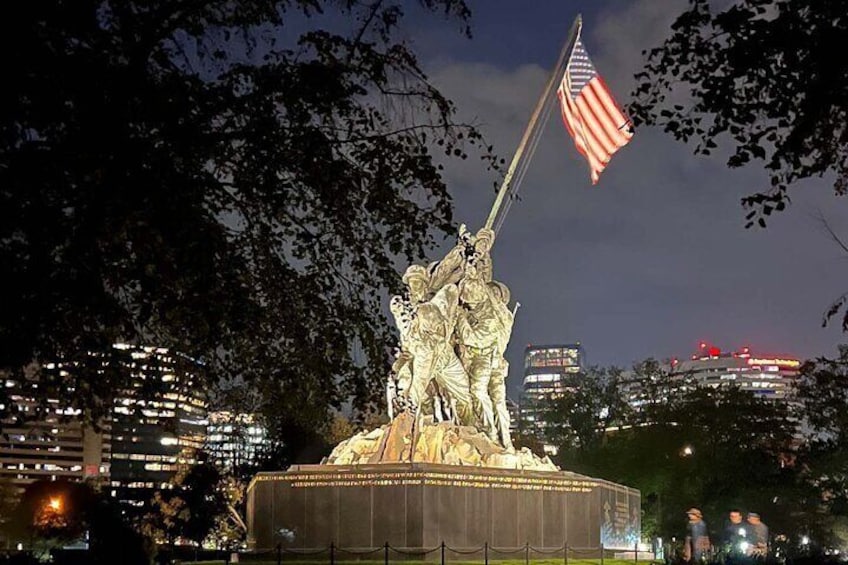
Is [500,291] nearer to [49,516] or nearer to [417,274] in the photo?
[417,274]

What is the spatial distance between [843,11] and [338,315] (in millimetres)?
5656

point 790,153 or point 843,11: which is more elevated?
point 843,11

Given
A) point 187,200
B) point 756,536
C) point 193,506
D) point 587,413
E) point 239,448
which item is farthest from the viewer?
point 587,413

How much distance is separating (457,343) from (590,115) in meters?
6.59

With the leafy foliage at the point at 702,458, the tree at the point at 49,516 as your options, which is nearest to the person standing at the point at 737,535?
the tree at the point at 49,516

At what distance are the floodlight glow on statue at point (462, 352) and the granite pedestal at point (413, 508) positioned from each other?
1.13 m

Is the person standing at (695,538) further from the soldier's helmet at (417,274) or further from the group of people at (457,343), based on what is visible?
the soldier's helmet at (417,274)

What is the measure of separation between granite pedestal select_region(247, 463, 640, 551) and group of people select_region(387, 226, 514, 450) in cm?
237

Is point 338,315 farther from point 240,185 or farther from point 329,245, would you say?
point 240,185

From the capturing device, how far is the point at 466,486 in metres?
25.0

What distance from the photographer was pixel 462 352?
29188 mm

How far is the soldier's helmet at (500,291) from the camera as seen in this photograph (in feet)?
96.9

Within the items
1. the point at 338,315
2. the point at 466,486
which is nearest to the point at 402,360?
the point at 466,486

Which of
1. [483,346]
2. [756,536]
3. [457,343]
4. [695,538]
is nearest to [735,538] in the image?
[756,536]
